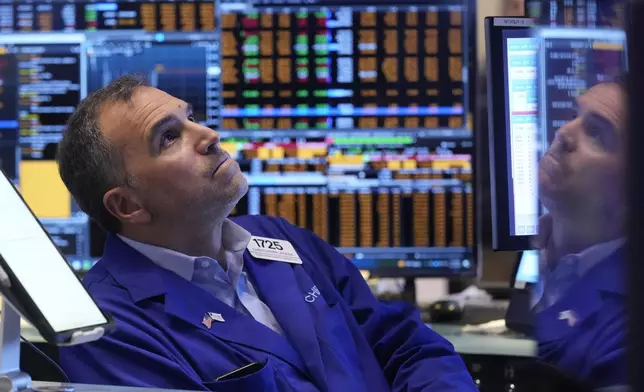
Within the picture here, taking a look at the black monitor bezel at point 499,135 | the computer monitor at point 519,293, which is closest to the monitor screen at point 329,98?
the computer monitor at point 519,293

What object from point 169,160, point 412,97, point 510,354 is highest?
point 412,97

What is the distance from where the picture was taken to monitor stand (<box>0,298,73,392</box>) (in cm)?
99

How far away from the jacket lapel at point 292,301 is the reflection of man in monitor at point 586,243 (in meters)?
1.00

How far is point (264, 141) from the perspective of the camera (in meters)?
2.35

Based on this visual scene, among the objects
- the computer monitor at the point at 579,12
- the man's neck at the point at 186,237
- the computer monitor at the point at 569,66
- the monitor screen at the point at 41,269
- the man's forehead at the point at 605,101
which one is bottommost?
the man's neck at the point at 186,237

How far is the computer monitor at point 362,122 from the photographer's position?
2.32 m

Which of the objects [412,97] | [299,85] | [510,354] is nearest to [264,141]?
[299,85]

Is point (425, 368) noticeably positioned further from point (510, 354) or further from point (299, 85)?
point (299, 85)

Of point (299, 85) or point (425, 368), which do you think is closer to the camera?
point (425, 368)

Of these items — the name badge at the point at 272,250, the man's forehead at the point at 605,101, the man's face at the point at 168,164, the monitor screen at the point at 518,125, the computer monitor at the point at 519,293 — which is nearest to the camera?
the man's forehead at the point at 605,101

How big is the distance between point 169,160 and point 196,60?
75 cm

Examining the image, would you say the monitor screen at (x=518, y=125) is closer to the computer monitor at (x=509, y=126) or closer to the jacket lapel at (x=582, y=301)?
the computer monitor at (x=509, y=126)

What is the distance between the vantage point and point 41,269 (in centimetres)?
96

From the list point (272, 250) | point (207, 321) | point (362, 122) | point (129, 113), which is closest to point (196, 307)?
point (207, 321)
